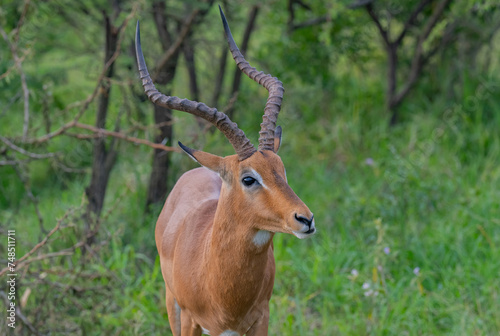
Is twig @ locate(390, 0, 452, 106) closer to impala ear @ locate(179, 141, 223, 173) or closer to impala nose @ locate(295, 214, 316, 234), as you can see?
impala ear @ locate(179, 141, 223, 173)

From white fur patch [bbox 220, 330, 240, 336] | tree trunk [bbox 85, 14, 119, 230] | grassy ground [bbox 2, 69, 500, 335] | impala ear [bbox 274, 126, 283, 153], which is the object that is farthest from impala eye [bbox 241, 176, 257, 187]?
tree trunk [bbox 85, 14, 119, 230]

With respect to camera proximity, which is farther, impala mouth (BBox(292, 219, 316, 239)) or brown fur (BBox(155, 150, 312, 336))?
brown fur (BBox(155, 150, 312, 336))

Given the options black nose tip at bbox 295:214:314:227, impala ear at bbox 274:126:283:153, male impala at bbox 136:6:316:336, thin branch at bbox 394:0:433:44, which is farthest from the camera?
thin branch at bbox 394:0:433:44

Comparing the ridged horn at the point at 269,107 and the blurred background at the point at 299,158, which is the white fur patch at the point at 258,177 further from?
the blurred background at the point at 299,158

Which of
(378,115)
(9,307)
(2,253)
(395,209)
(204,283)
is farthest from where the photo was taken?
(378,115)

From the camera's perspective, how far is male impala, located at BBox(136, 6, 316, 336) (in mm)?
2650

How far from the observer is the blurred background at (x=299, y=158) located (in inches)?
179

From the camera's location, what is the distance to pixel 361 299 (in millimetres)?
4707

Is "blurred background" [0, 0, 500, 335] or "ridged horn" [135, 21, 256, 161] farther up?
"ridged horn" [135, 21, 256, 161]

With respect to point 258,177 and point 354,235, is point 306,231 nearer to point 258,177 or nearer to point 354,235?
point 258,177

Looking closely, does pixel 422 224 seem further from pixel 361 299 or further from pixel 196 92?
pixel 196 92

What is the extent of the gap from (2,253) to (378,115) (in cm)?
453

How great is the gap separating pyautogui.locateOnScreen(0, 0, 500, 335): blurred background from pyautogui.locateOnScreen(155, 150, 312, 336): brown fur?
886 mm

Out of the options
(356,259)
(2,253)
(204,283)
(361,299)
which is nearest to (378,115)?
(356,259)
